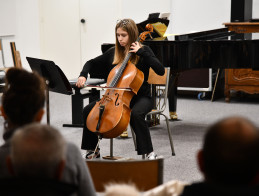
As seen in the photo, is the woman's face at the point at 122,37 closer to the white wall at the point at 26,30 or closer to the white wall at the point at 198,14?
the white wall at the point at 198,14

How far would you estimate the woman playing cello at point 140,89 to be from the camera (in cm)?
312

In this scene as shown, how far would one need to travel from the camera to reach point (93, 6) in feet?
24.7

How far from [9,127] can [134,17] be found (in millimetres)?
5866

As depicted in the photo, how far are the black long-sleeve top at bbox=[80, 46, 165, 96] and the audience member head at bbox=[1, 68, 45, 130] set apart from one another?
5.64ft

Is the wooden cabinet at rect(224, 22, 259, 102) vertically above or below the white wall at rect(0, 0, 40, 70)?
below

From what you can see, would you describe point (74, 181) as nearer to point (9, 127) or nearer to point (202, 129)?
point (9, 127)

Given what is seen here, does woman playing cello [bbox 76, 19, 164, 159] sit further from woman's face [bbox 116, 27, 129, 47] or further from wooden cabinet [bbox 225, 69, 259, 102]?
wooden cabinet [bbox 225, 69, 259, 102]

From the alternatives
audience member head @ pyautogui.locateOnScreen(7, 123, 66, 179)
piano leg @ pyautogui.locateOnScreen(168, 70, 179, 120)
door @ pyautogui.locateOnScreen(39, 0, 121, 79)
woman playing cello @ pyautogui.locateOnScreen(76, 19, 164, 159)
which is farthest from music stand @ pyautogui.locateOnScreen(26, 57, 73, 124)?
door @ pyautogui.locateOnScreen(39, 0, 121, 79)

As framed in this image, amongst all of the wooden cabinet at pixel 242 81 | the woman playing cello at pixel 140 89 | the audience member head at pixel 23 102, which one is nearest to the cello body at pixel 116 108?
the woman playing cello at pixel 140 89

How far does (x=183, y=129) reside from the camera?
452 centimetres

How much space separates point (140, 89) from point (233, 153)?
7.76 ft

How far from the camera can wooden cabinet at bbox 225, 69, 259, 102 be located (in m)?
5.81

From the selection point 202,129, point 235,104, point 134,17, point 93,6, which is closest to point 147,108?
point 202,129

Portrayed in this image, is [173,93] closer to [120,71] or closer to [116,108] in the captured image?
[120,71]
